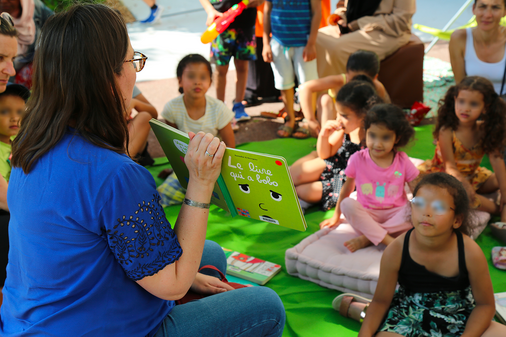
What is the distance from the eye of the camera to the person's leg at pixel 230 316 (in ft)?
3.97

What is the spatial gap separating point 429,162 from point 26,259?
2.43m

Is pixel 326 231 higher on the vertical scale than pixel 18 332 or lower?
lower

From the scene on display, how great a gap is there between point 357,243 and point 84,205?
151 centimetres

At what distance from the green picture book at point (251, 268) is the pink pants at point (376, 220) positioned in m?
0.44

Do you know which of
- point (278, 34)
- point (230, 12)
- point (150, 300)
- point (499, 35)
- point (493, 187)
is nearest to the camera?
point (150, 300)

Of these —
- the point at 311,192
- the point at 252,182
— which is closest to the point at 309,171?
the point at 311,192

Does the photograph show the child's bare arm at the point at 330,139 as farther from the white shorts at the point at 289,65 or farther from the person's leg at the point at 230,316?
the person's leg at the point at 230,316

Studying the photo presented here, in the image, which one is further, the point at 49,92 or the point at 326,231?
the point at 326,231

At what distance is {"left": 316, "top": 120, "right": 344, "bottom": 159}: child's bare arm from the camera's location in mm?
2676

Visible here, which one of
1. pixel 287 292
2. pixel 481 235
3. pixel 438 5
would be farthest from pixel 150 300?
pixel 438 5

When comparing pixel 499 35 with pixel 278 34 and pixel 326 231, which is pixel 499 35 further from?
pixel 326 231

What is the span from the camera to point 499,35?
322 cm

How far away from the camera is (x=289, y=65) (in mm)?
4125

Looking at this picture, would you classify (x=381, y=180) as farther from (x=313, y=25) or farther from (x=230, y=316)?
(x=313, y=25)
